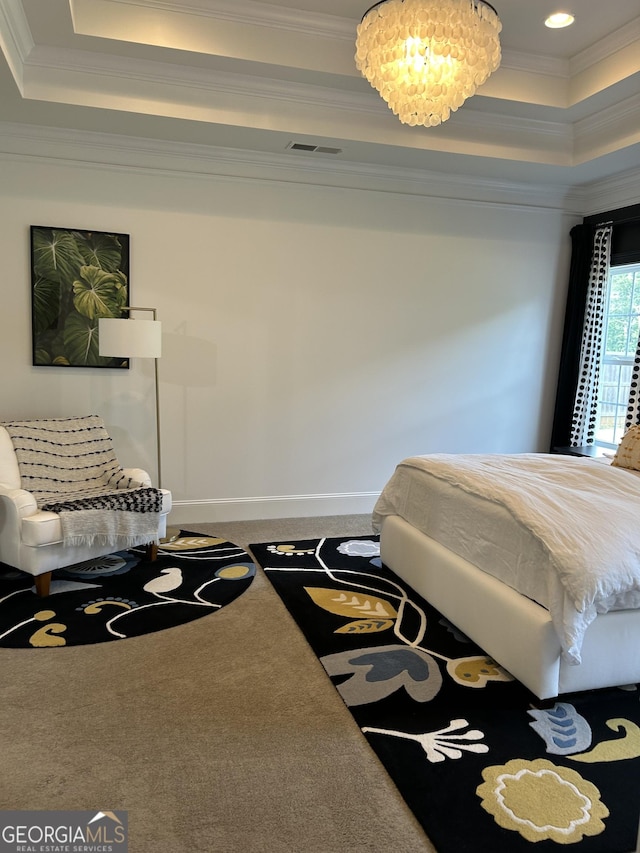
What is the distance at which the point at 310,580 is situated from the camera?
363cm

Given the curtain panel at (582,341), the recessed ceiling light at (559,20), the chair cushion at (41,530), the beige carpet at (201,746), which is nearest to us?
the beige carpet at (201,746)

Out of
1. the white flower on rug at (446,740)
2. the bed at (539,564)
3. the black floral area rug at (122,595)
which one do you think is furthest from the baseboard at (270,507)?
the white flower on rug at (446,740)

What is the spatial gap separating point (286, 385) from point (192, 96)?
2.05 meters

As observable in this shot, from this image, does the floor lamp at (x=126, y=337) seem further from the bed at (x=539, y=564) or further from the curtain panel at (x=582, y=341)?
the curtain panel at (x=582, y=341)

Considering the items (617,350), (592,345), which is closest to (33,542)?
(592,345)

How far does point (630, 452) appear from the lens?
3605 millimetres

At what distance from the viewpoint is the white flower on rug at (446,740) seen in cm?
213

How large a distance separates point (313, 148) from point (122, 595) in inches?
125

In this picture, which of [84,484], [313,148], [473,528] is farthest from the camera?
[313,148]

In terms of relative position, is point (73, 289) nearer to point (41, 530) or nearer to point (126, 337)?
point (126, 337)

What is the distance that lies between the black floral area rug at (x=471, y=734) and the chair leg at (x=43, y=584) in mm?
1238

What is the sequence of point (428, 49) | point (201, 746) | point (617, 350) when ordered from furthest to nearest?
point (617, 350) → point (428, 49) → point (201, 746)

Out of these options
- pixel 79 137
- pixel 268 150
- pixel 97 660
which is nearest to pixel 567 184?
pixel 268 150

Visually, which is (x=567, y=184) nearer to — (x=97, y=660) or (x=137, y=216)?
(x=137, y=216)
